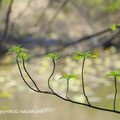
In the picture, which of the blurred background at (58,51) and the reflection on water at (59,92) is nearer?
the reflection on water at (59,92)

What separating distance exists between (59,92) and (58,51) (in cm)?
101

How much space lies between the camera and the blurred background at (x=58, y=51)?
2293 millimetres

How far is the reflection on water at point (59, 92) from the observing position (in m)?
2.05

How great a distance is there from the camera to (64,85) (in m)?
3.50

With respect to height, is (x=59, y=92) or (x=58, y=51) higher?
(x=58, y=51)

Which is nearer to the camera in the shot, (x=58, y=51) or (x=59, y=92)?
(x=59, y=92)

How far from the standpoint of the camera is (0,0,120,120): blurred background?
2293 mm

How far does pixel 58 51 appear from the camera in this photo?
3.94 m

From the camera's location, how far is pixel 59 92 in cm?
314

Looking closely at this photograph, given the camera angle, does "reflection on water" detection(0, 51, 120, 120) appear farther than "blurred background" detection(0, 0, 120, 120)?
No

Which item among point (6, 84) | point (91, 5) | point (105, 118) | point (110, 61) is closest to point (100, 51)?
point (110, 61)

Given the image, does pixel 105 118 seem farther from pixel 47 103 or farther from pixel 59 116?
pixel 47 103

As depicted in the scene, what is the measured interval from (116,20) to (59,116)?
5067 mm

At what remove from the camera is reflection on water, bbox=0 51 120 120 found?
6.73 ft
